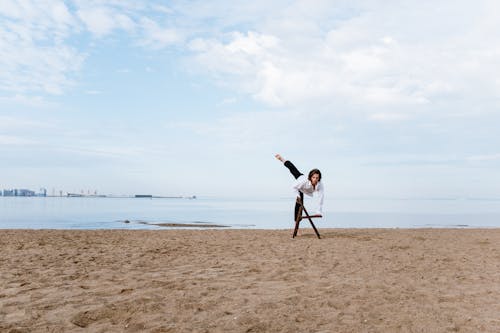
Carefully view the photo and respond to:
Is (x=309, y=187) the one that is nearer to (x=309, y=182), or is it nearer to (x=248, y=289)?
(x=309, y=182)

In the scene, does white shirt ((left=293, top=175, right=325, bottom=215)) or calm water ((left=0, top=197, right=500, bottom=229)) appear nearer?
white shirt ((left=293, top=175, right=325, bottom=215))

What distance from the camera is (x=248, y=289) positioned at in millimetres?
6645

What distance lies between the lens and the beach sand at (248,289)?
509cm

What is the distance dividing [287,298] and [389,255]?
209 inches

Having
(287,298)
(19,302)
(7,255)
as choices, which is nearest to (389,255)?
(287,298)

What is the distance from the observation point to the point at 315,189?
1279cm

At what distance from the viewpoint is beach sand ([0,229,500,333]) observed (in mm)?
5094

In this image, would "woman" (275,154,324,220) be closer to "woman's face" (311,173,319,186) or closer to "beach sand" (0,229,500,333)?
"woman's face" (311,173,319,186)

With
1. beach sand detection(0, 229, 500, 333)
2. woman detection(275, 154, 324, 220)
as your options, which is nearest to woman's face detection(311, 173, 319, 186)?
woman detection(275, 154, 324, 220)

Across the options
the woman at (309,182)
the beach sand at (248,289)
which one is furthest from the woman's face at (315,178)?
the beach sand at (248,289)

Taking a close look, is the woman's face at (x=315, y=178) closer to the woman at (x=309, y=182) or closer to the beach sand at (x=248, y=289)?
the woman at (x=309, y=182)

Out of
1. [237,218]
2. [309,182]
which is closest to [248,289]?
[309,182]

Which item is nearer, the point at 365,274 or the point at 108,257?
the point at 365,274

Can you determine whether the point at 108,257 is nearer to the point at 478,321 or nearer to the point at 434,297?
the point at 434,297
